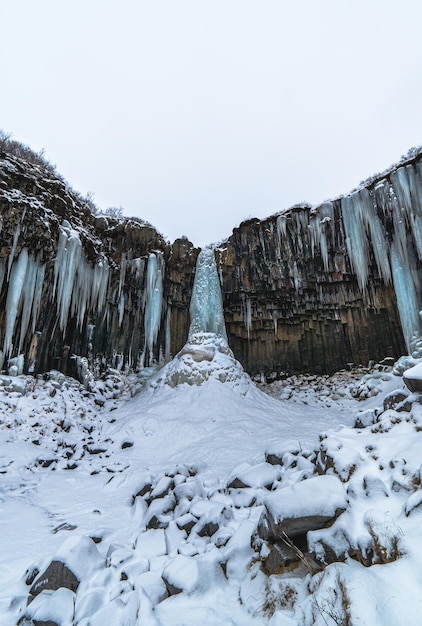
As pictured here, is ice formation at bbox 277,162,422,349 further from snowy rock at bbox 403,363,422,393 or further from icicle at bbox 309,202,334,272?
snowy rock at bbox 403,363,422,393

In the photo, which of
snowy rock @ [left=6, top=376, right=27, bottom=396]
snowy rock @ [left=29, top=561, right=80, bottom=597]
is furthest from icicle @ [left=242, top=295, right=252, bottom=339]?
snowy rock @ [left=29, top=561, right=80, bottom=597]

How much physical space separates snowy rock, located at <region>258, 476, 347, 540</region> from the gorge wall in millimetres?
10284

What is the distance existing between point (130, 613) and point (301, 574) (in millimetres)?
1291

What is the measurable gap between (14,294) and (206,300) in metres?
7.67

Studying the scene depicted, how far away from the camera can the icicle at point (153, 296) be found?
15.2 metres

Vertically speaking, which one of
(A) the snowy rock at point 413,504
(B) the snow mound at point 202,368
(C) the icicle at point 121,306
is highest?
(C) the icicle at point 121,306

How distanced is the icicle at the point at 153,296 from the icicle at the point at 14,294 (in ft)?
17.8

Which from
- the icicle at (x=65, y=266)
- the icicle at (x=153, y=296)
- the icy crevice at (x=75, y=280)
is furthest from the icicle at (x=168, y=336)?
the icicle at (x=65, y=266)

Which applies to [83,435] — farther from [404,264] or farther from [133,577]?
[404,264]

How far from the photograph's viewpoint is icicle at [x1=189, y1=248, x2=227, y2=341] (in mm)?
14539

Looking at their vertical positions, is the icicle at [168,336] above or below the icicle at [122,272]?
below

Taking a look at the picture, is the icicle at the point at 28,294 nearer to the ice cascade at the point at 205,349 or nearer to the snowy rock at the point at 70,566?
the ice cascade at the point at 205,349

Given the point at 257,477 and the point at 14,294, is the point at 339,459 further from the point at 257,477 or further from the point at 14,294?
the point at 14,294

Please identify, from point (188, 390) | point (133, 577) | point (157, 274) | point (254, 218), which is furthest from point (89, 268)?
point (133, 577)
